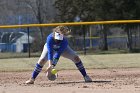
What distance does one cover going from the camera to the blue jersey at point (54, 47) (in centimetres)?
1066

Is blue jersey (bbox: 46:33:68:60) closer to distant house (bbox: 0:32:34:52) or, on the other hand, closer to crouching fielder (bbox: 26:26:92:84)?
crouching fielder (bbox: 26:26:92:84)

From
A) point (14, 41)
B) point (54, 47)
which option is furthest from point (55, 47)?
point (14, 41)

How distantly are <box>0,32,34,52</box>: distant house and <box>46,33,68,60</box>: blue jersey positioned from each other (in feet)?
51.2

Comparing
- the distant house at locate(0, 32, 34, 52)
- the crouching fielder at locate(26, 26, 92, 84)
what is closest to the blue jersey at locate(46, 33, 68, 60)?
the crouching fielder at locate(26, 26, 92, 84)

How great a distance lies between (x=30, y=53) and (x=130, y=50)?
5855 mm

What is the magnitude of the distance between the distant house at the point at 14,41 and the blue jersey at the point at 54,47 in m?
15.6

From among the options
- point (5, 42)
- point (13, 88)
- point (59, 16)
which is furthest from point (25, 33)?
point (13, 88)

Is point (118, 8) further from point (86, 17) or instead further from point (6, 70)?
point (6, 70)

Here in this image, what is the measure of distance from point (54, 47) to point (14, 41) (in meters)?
18.4

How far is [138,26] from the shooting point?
27.6 meters

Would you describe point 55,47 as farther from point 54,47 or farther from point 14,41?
point 14,41

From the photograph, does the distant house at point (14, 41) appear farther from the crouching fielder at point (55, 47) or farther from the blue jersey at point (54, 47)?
the blue jersey at point (54, 47)

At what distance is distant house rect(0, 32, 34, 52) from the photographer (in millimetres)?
26703

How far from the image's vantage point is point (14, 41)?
28.9 meters
